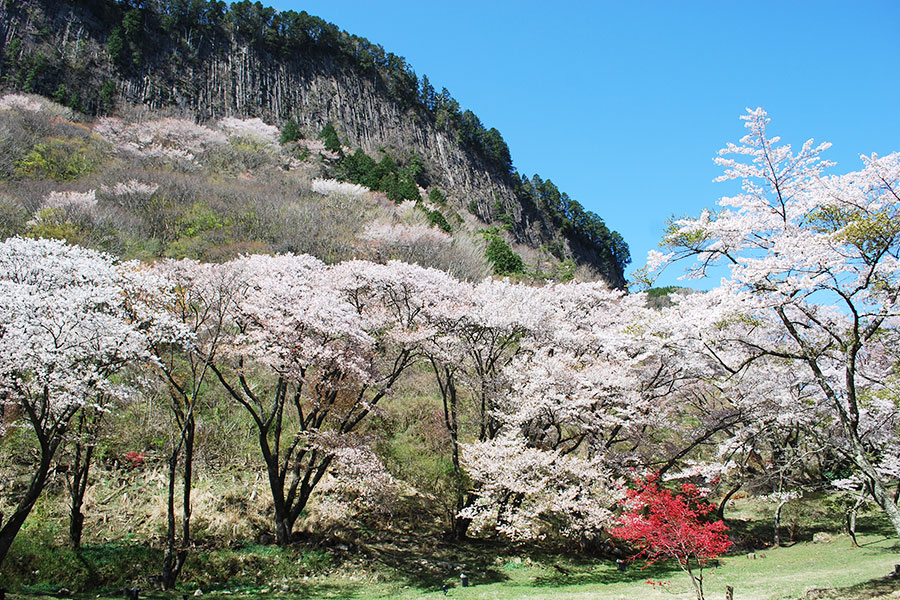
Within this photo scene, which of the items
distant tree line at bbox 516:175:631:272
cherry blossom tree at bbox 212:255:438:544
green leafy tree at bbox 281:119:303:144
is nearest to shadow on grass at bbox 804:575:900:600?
cherry blossom tree at bbox 212:255:438:544

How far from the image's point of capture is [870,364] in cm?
1251

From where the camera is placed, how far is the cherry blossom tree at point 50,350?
8.14 meters

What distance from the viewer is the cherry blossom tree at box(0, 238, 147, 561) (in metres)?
8.14

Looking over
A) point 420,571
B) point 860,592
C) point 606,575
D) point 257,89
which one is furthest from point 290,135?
point 860,592

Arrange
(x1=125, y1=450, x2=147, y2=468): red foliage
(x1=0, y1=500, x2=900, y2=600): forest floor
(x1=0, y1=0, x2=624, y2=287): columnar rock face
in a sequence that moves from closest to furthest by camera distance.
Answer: (x1=0, y1=500, x2=900, y2=600): forest floor < (x1=125, y1=450, x2=147, y2=468): red foliage < (x1=0, y1=0, x2=624, y2=287): columnar rock face

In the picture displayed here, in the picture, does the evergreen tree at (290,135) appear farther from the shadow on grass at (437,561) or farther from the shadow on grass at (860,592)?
the shadow on grass at (860,592)

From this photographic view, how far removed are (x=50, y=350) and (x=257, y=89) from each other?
60899 millimetres

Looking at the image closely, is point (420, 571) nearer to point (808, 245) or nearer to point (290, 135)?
point (808, 245)

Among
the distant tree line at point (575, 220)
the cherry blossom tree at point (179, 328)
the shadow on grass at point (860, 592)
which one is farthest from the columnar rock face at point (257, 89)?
the shadow on grass at point (860, 592)

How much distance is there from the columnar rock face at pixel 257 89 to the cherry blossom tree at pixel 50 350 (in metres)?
50.2

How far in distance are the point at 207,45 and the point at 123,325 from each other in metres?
63.4

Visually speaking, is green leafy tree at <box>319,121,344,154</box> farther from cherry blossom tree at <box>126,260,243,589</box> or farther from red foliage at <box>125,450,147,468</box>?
red foliage at <box>125,450,147,468</box>

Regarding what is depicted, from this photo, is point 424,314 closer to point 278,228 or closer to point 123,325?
point 123,325

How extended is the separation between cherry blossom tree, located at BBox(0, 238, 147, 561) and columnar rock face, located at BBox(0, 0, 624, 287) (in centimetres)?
5015
